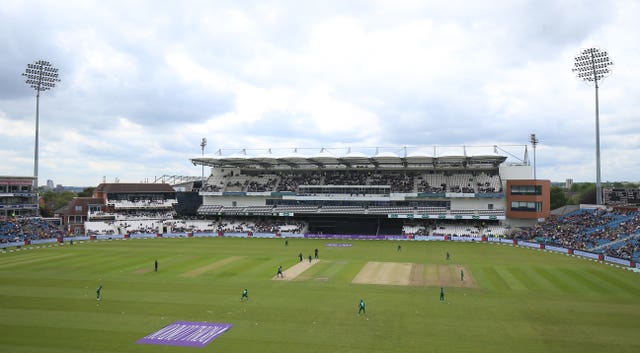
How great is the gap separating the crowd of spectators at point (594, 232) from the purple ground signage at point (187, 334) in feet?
133

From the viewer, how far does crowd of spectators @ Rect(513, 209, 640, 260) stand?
157ft

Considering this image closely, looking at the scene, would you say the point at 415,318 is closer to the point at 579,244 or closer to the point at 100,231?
the point at 579,244

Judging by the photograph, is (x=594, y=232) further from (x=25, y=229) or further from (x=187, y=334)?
(x=25, y=229)

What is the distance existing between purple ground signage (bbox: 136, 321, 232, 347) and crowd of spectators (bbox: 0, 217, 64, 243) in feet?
158

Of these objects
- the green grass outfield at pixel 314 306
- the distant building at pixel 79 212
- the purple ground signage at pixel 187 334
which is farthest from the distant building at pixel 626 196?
the distant building at pixel 79 212

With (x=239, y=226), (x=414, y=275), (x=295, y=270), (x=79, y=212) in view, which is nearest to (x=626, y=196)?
(x=414, y=275)

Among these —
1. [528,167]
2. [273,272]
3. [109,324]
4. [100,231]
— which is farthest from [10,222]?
[528,167]

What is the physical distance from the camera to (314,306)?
87.4ft

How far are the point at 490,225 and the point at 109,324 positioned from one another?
61838mm

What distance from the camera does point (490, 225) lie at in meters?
71.5

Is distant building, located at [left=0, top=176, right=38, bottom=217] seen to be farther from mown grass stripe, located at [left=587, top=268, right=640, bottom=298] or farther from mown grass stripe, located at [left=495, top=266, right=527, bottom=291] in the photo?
mown grass stripe, located at [left=587, top=268, right=640, bottom=298]

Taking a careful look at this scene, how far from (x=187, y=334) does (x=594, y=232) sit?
5211 cm

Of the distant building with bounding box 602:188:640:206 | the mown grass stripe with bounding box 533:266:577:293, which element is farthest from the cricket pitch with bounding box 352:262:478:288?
the distant building with bounding box 602:188:640:206

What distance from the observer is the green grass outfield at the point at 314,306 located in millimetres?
20359
